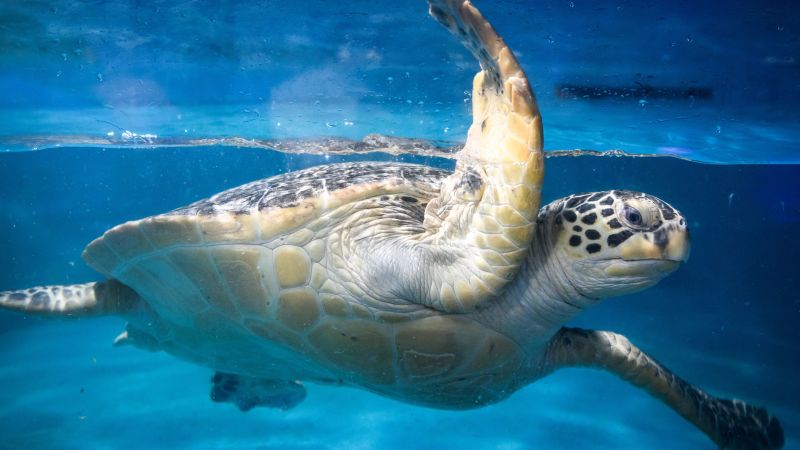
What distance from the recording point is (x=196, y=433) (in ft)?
18.9

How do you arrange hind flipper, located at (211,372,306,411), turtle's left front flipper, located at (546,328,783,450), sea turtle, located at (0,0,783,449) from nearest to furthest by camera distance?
1. sea turtle, located at (0,0,783,449)
2. turtle's left front flipper, located at (546,328,783,450)
3. hind flipper, located at (211,372,306,411)

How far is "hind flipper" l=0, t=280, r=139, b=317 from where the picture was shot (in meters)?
3.92

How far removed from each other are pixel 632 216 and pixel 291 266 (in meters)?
1.78

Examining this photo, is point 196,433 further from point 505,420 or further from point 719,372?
point 719,372

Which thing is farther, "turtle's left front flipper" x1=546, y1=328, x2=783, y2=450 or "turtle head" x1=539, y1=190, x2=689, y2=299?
"turtle's left front flipper" x1=546, y1=328, x2=783, y2=450

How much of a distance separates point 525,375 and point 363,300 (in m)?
1.50

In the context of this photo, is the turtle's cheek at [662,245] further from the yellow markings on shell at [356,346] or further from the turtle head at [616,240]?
the yellow markings on shell at [356,346]

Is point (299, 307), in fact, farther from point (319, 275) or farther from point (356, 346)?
point (356, 346)

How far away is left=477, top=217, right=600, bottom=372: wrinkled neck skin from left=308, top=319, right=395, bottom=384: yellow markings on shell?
639 mm

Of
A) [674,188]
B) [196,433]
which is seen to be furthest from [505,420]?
[674,188]

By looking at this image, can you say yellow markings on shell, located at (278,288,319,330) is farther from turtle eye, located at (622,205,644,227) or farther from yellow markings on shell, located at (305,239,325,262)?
turtle eye, located at (622,205,644,227)

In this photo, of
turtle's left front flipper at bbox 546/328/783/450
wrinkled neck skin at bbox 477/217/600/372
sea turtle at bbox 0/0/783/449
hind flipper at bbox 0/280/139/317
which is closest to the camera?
sea turtle at bbox 0/0/783/449

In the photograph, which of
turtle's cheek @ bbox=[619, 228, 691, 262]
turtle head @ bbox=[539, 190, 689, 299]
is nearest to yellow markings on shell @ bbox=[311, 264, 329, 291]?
turtle head @ bbox=[539, 190, 689, 299]

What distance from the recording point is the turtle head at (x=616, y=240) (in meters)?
2.11
